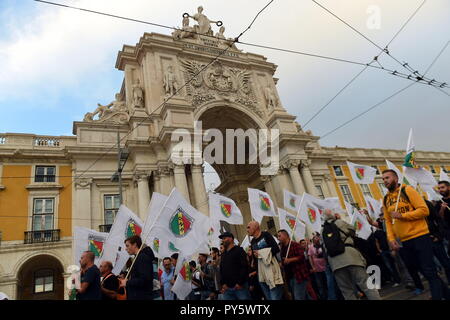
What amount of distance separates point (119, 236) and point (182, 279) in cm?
223

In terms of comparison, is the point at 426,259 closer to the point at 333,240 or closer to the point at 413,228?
the point at 413,228

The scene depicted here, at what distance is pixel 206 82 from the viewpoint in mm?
24062

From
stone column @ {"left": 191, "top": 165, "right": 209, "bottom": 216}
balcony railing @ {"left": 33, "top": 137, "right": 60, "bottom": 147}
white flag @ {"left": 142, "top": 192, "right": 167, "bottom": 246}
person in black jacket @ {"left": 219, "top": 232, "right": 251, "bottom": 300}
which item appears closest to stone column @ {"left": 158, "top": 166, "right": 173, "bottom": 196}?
stone column @ {"left": 191, "top": 165, "right": 209, "bottom": 216}

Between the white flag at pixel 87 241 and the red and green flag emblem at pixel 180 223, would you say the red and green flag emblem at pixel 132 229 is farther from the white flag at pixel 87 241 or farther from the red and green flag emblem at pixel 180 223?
the red and green flag emblem at pixel 180 223

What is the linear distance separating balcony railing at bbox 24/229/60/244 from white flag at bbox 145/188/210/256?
485 inches

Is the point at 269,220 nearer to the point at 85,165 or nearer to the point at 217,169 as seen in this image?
the point at 217,169

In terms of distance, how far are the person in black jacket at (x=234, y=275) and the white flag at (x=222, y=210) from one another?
17.6 ft

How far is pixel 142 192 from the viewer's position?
1853cm

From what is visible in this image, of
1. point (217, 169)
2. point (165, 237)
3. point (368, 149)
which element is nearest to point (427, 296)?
point (165, 237)

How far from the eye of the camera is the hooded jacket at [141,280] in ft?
15.4

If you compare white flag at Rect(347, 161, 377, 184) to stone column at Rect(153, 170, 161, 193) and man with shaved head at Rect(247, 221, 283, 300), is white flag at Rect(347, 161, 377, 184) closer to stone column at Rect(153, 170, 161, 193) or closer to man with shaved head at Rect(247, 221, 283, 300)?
man with shaved head at Rect(247, 221, 283, 300)

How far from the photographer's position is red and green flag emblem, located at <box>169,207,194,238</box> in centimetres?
745

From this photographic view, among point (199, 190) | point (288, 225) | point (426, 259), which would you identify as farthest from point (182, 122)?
point (426, 259)
